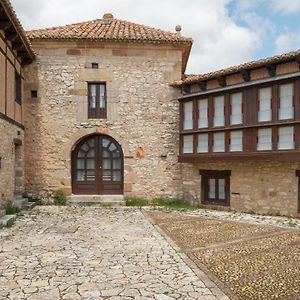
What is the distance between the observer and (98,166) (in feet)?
45.4

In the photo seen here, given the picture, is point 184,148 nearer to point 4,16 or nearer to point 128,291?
point 4,16

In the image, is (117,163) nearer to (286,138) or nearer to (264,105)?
(264,105)

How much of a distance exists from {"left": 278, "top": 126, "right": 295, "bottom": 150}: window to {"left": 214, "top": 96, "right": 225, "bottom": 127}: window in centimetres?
201

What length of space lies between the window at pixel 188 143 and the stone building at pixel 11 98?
5639 mm

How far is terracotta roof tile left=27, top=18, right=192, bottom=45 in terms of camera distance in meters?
13.2

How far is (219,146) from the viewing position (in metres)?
11.8

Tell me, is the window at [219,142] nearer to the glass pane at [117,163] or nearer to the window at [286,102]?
the window at [286,102]

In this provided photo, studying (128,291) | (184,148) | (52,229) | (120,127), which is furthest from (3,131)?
(128,291)

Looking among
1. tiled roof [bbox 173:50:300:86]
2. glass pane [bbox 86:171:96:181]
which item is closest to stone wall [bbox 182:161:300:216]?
tiled roof [bbox 173:50:300:86]

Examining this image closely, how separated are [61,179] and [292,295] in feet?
34.2

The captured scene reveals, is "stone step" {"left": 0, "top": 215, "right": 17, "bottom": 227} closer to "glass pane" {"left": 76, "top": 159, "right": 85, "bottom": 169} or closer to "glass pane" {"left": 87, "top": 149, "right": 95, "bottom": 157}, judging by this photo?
"glass pane" {"left": 76, "top": 159, "right": 85, "bottom": 169}

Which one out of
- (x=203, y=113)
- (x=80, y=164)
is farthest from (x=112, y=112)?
(x=203, y=113)

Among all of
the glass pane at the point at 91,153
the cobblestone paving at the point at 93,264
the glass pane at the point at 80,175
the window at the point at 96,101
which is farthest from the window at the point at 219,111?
the glass pane at the point at 80,175

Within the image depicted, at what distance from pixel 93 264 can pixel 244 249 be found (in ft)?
9.05
